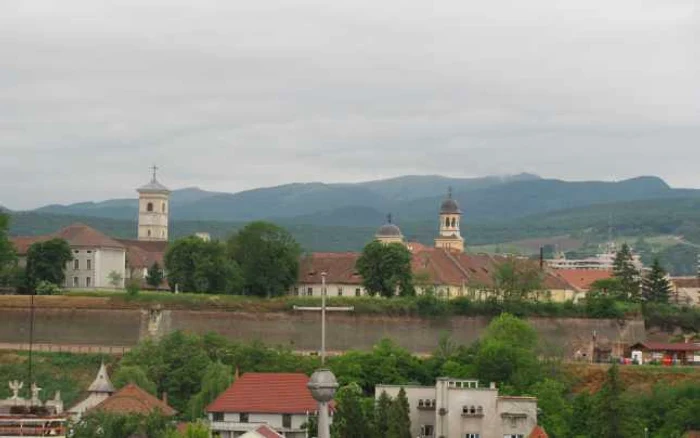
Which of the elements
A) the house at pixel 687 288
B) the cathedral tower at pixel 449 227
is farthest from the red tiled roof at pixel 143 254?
the house at pixel 687 288

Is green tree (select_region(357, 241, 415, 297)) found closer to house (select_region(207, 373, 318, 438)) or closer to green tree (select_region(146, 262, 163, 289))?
green tree (select_region(146, 262, 163, 289))

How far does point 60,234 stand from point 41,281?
1130 cm

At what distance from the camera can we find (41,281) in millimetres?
101875

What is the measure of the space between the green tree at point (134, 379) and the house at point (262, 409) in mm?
9402

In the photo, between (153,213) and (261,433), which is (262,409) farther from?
(153,213)

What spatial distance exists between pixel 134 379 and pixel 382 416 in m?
19.5

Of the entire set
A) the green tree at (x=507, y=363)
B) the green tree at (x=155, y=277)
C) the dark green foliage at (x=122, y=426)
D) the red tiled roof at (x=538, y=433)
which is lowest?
the red tiled roof at (x=538, y=433)

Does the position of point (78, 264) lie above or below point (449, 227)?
below

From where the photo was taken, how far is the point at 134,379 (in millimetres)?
77812

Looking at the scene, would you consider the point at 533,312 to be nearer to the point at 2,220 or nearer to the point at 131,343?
the point at 131,343

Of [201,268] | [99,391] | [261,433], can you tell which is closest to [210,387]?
[99,391]

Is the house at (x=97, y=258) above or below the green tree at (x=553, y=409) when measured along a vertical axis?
above

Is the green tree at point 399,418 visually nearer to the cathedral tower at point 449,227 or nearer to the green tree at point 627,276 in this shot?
the green tree at point 627,276

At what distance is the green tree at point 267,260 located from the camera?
101m
